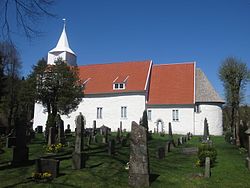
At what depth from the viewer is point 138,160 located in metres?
10.2

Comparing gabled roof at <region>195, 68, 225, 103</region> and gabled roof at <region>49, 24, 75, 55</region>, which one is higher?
gabled roof at <region>49, 24, 75, 55</region>

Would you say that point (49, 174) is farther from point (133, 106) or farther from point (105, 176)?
point (133, 106)

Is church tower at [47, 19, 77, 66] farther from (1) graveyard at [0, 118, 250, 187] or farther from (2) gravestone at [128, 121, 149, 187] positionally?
(2) gravestone at [128, 121, 149, 187]

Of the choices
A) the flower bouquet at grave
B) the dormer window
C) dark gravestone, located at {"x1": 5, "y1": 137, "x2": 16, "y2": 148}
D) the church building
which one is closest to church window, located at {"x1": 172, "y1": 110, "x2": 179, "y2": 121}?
the church building

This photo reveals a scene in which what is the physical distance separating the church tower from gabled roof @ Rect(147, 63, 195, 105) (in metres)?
14.9

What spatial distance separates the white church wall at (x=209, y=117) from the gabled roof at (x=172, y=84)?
6.49 feet

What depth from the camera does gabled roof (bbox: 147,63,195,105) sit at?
40.3 m

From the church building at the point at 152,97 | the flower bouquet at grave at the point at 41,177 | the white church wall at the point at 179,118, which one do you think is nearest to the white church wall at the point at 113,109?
the church building at the point at 152,97

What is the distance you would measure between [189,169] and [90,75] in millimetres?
34953

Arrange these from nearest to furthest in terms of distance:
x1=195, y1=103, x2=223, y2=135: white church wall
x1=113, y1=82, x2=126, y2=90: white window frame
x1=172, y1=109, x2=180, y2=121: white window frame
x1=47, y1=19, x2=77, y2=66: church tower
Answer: x1=195, y1=103, x2=223, y2=135: white church wall < x1=172, y1=109, x2=180, y2=121: white window frame < x1=113, y1=82, x2=126, y2=90: white window frame < x1=47, y1=19, x2=77, y2=66: church tower

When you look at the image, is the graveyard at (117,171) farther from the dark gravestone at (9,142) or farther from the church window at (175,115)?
the church window at (175,115)

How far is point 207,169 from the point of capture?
39.4 feet

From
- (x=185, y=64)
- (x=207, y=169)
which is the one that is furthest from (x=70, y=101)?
(x=185, y=64)

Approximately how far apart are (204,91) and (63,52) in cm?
2409
